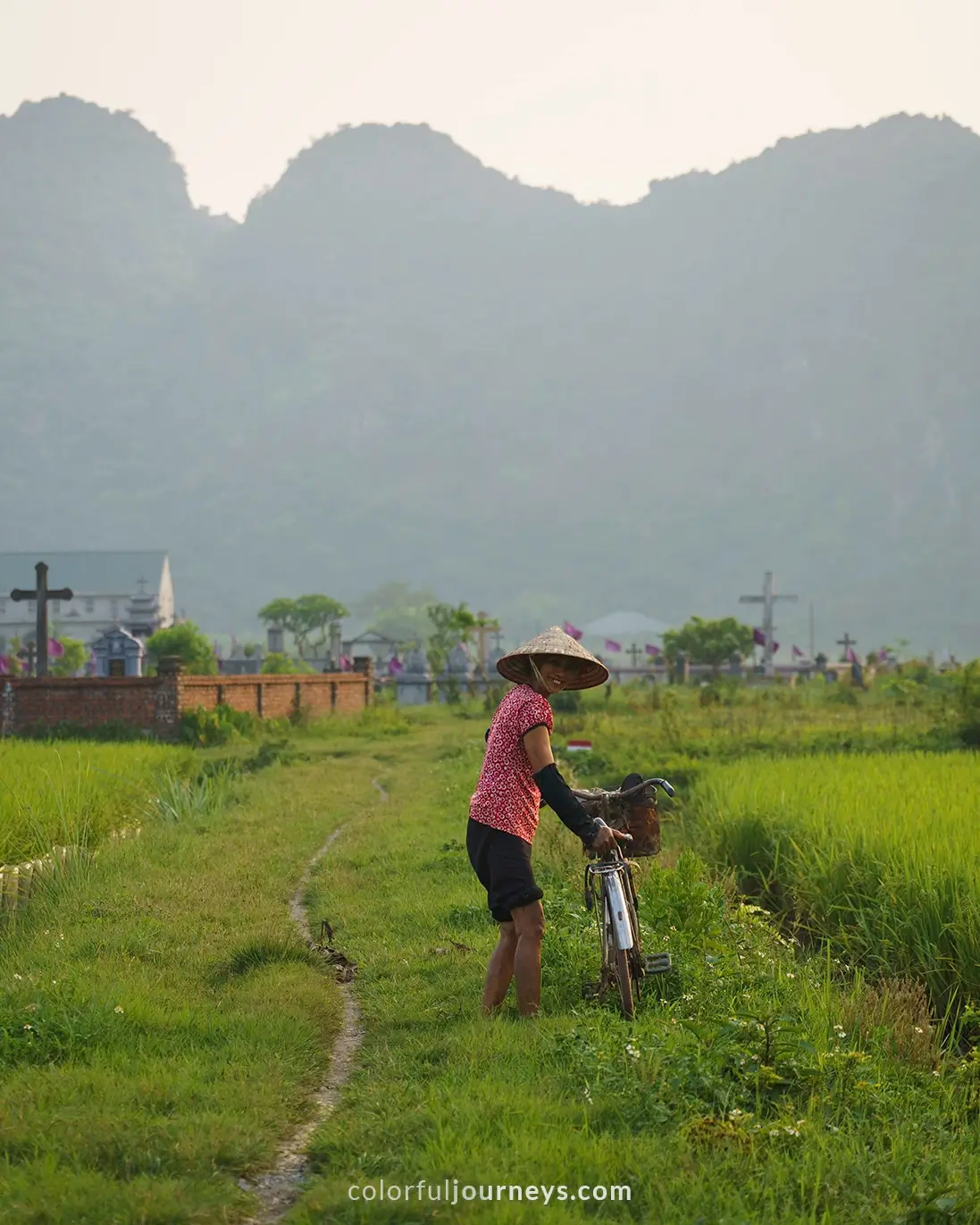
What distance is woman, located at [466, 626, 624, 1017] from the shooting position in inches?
238

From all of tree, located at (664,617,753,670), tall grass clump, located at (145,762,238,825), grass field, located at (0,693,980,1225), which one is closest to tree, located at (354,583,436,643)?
tree, located at (664,617,753,670)

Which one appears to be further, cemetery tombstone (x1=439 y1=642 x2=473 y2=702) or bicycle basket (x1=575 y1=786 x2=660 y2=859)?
cemetery tombstone (x1=439 y1=642 x2=473 y2=702)

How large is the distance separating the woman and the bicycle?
22cm

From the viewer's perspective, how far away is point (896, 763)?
1369 cm

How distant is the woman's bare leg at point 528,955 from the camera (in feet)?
19.8

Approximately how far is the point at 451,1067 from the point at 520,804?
1313mm

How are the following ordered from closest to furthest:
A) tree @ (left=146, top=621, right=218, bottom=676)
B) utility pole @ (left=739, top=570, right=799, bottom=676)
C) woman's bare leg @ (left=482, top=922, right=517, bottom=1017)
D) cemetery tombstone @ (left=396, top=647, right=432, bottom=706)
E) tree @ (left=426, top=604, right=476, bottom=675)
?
woman's bare leg @ (left=482, top=922, right=517, bottom=1017) → tree @ (left=146, top=621, right=218, bottom=676) → cemetery tombstone @ (left=396, top=647, right=432, bottom=706) → tree @ (left=426, top=604, right=476, bottom=675) → utility pole @ (left=739, top=570, right=799, bottom=676)

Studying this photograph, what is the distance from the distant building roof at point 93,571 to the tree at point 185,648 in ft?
214

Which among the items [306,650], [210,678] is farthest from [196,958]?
[306,650]

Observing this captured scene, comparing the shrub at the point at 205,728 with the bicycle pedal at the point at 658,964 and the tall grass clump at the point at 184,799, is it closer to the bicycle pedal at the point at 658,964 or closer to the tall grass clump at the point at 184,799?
the tall grass clump at the point at 184,799

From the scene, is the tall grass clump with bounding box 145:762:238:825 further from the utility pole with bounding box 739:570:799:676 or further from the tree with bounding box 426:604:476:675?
the utility pole with bounding box 739:570:799:676

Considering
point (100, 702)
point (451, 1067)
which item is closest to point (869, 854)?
point (451, 1067)

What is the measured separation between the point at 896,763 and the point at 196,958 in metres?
8.78

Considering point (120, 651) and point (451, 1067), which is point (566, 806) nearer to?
point (451, 1067)
